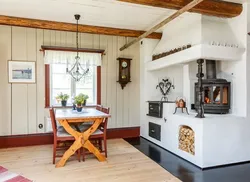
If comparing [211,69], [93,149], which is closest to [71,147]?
[93,149]

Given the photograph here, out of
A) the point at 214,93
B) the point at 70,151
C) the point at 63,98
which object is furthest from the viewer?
the point at 63,98

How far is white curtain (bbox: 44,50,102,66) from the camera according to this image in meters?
4.52

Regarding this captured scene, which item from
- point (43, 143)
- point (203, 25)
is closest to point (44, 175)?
point (43, 143)

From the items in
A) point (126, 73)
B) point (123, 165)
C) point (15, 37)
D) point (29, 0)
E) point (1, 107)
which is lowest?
point (123, 165)

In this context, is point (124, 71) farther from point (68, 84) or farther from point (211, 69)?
point (211, 69)

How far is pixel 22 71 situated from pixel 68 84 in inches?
40.0

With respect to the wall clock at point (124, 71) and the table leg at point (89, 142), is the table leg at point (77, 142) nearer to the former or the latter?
the table leg at point (89, 142)

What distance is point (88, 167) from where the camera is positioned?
10.4 feet

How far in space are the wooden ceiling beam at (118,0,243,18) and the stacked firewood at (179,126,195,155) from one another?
76.7 inches

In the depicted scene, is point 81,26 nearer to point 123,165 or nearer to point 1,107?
point 1,107

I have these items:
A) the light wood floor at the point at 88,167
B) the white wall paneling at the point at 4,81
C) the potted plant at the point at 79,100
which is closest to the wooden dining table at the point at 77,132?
the light wood floor at the point at 88,167

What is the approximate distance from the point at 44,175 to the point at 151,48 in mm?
3586

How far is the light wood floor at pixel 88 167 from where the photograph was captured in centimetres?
279

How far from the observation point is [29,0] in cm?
325
